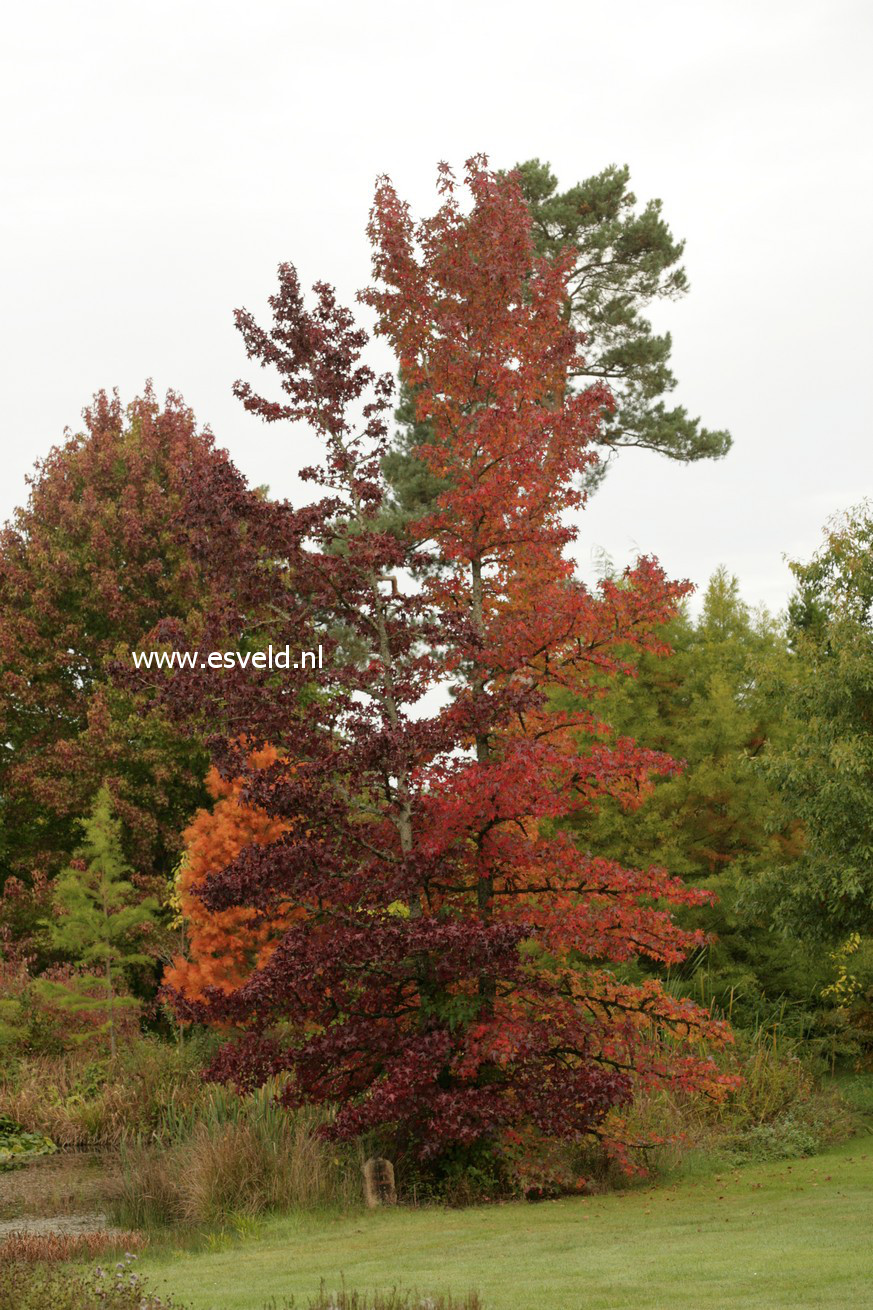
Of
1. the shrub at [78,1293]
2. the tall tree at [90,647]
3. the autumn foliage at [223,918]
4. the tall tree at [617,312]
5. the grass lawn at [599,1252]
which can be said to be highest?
the tall tree at [617,312]

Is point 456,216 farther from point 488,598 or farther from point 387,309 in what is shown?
point 488,598

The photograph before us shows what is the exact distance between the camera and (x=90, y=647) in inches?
1072

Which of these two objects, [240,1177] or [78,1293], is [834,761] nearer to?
[240,1177]

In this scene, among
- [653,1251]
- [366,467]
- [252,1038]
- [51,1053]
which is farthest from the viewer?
[51,1053]

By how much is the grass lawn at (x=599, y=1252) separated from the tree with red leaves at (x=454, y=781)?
914mm

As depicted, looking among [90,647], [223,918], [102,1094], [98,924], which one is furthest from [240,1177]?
[90,647]

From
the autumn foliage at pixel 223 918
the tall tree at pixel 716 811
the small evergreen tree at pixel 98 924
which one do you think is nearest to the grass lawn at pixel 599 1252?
the tall tree at pixel 716 811

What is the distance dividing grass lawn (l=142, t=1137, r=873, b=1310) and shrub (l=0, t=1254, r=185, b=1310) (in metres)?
0.47

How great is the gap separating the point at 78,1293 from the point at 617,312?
2714 centimetres

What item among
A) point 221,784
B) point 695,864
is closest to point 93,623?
point 221,784

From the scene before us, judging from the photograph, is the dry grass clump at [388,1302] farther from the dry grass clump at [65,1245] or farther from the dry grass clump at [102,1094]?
the dry grass clump at [102,1094]

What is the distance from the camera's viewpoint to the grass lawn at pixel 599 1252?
738 centimetres

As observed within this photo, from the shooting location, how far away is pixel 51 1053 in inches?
829

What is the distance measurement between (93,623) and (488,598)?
51.6 feet
